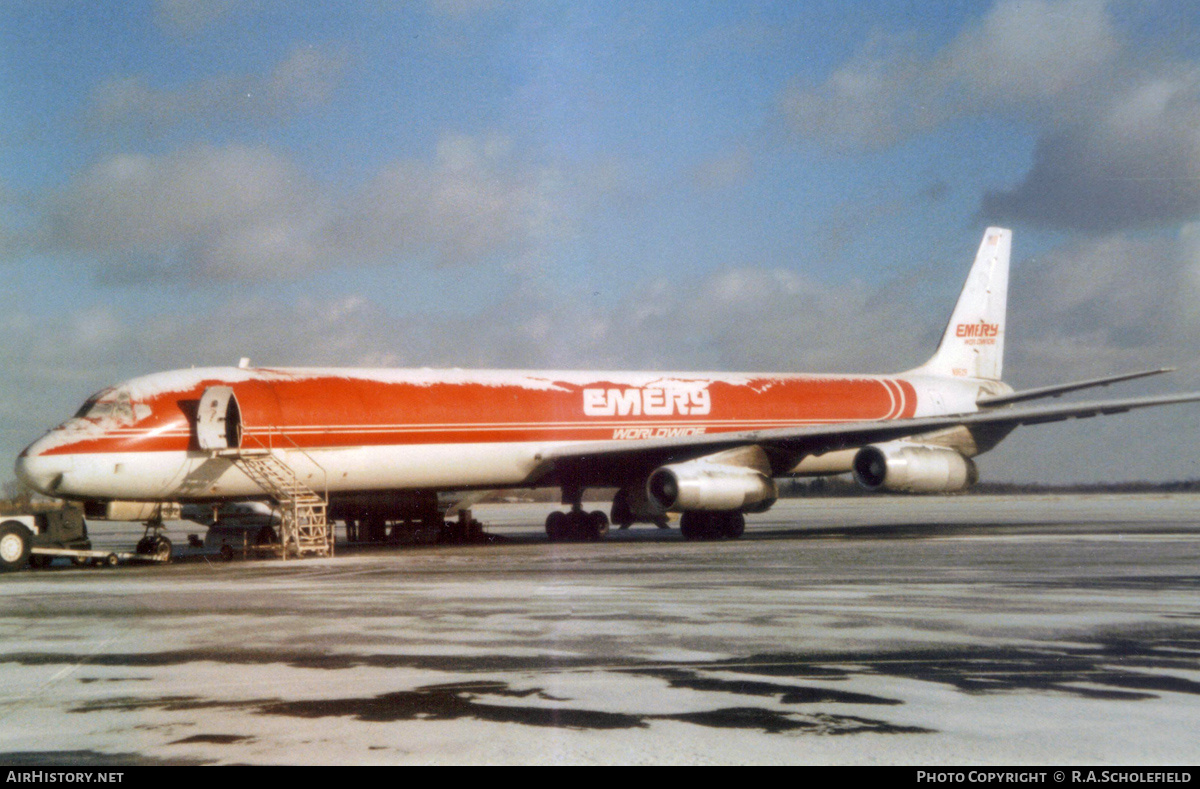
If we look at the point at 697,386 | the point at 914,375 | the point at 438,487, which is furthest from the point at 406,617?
the point at 914,375

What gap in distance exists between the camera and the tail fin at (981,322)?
109ft

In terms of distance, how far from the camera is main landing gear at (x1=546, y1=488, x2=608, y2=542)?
27328 millimetres

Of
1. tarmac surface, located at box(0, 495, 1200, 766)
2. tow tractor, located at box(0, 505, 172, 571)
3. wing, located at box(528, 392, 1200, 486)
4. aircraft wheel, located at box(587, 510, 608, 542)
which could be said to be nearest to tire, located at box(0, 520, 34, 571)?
tow tractor, located at box(0, 505, 172, 571)

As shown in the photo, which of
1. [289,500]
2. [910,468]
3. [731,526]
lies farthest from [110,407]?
[910,468]

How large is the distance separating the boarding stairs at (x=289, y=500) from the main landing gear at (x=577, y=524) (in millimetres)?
7227

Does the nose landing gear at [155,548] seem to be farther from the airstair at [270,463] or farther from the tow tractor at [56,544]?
the airstair at [270,463]

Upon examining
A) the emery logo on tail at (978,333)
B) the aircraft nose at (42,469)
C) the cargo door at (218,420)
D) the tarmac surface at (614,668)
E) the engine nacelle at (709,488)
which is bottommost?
the tarmac surface at (614,668)

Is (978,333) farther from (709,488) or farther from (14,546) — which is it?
(14,546)

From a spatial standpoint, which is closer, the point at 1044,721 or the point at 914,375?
the point at 1044,721

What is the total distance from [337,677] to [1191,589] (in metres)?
9.90

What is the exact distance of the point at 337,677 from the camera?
24.4 feet

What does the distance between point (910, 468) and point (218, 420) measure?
564 inches

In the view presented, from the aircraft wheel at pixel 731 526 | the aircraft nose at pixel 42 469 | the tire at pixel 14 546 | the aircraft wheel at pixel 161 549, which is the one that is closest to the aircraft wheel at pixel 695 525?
the aircraft wheel at pixel 731 526
